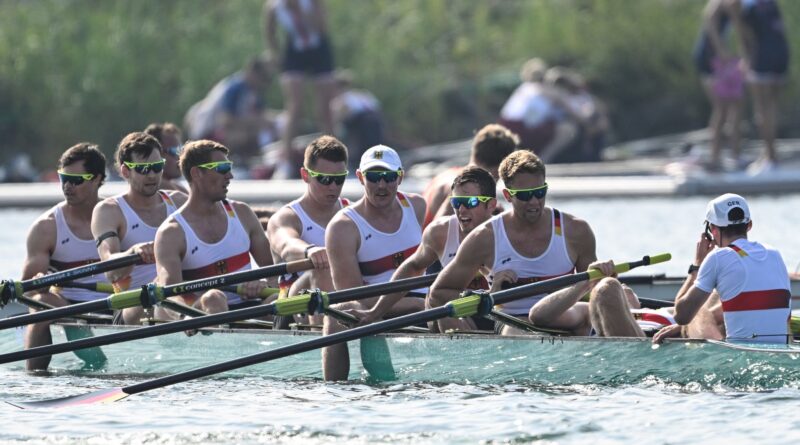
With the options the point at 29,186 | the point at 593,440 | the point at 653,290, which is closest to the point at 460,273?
the point at 593,440

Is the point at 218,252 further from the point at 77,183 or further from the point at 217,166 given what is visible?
the point at 77,183

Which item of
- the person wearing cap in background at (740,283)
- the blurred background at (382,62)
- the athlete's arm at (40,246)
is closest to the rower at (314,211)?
the athlete's arm at (40,246)

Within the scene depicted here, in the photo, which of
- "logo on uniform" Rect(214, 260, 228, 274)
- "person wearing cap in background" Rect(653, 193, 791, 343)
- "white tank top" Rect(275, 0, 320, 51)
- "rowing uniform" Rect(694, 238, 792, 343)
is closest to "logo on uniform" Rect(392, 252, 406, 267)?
"logo on uniform" Rect(214, 260, 228, 274)

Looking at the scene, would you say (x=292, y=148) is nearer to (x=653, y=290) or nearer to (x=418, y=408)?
(x=653, y=290)

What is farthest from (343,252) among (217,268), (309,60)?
(309,60)

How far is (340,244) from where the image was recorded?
948cm

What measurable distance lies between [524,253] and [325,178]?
65.4 inches

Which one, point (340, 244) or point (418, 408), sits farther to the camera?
point (340, 244)

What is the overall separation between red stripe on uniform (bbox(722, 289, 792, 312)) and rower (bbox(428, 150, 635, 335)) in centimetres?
91

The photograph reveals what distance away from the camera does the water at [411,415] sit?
780cm

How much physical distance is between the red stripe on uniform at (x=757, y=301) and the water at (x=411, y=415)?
0.41m

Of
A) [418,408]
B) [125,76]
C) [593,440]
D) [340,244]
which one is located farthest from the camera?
[125,76]

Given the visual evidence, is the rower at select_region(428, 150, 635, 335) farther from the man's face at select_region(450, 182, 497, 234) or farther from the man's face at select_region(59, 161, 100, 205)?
the man's face at select_region(59, 161, 100, 205)

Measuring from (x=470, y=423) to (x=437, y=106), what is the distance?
56.4 feet
